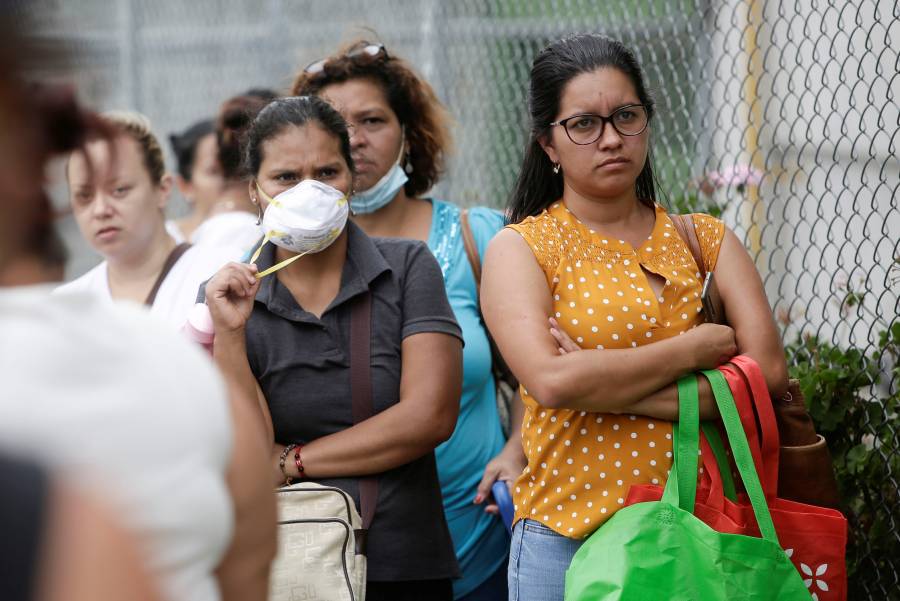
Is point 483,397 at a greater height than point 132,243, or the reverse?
point 132,243

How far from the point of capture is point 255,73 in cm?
790

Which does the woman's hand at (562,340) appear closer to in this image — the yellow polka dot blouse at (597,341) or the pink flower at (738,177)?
the yellow polka dot blouse at (597,341)

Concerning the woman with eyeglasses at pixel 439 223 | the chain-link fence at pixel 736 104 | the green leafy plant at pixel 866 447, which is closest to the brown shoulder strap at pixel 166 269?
the chain-link fence at pixel 736 104

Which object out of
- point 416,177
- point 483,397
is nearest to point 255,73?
point 416,177

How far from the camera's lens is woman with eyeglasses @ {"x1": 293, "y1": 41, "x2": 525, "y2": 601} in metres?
3.68

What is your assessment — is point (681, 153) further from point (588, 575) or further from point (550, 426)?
point (588, 575)

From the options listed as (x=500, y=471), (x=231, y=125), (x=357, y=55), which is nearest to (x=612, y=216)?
(x=500, y=471)

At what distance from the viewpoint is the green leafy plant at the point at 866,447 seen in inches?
145

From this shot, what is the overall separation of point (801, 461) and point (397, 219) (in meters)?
1.70

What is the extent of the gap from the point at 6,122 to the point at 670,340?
6.48 feet

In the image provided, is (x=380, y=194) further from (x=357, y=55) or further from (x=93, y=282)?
(x=93, y=282)

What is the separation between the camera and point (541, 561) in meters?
2.97

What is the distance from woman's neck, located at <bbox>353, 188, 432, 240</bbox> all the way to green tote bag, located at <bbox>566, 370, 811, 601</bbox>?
159 centimetres

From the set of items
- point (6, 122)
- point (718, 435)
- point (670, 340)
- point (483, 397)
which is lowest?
point (483, 397)
